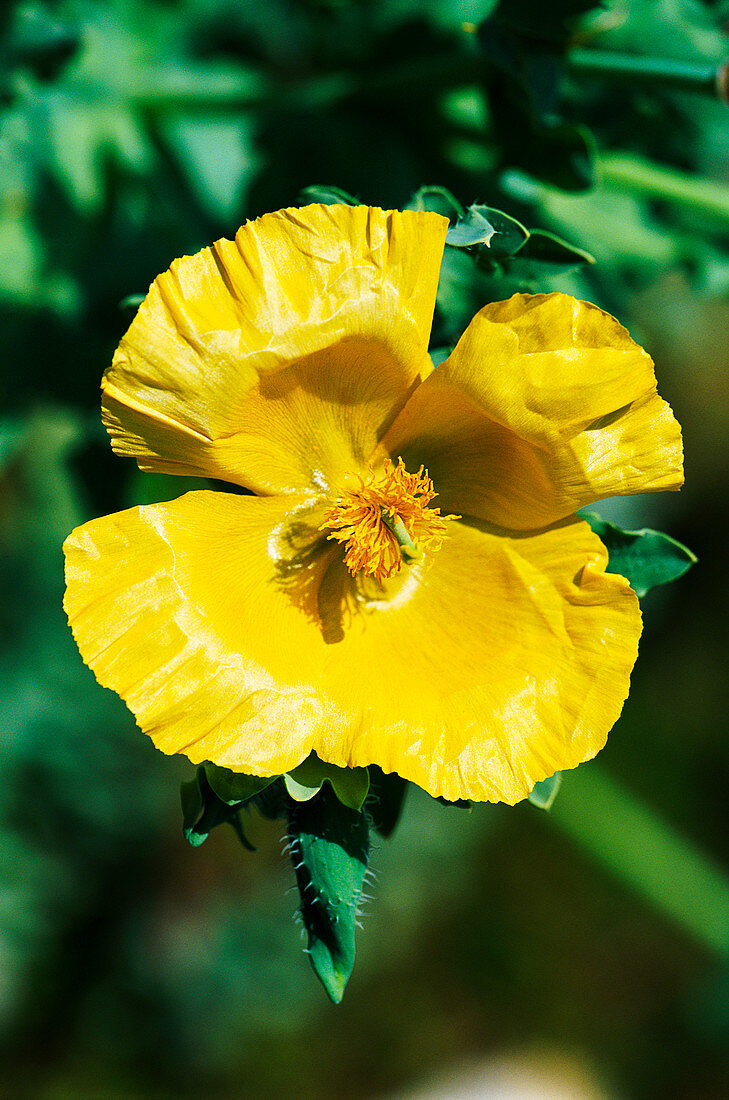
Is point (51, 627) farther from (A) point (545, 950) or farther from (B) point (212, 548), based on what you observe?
(A) point (545, 950)

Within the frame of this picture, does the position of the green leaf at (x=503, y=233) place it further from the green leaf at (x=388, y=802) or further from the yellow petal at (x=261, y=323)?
the green leaf at (x=388, y=802)

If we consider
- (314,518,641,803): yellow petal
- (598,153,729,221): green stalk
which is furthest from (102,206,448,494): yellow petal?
(598,153,729,221): green stalk

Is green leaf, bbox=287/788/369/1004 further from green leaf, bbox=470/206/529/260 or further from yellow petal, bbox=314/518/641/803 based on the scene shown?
green leaf, bbox=470/206/529/260

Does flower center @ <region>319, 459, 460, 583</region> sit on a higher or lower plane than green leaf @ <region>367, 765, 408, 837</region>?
higher

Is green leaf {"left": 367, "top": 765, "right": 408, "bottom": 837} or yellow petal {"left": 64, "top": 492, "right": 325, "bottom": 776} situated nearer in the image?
yellow petal {"left": 64, "top": 492, "right": 325, "bottom": 776}

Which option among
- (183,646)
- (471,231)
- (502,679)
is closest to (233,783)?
(183,646)

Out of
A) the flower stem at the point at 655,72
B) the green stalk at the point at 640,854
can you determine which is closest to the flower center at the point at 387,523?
the flower stem at the point at 655,72
